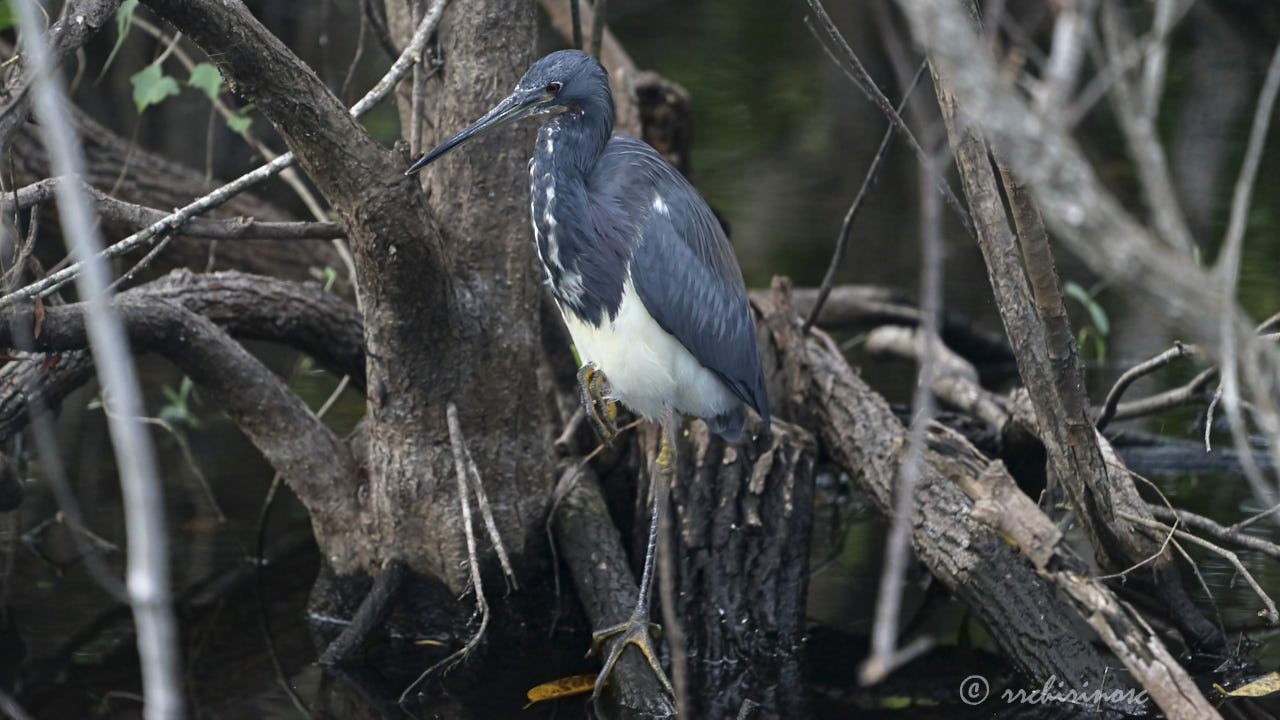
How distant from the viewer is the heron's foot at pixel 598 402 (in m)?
3.48

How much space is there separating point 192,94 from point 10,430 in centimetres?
608

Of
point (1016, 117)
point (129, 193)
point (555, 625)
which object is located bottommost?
point (555, 625)

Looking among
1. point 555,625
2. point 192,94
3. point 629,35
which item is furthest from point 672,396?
point 629,35

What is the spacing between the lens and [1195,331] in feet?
4.25

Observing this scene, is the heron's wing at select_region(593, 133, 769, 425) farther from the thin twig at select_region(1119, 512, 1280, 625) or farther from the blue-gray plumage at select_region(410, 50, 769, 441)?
the thin twig at select_region(1119, 512, 1280, 625)

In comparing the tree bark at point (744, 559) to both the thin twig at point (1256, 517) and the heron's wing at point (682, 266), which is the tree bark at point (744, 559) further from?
the thin twig at point (1256, 517)

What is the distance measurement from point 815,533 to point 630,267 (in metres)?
1.58

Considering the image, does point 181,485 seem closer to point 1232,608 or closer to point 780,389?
point 780,389

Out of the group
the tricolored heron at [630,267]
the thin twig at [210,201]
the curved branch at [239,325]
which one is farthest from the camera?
the curved branch at [239,325]

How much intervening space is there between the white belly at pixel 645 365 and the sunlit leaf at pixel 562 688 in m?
0.72

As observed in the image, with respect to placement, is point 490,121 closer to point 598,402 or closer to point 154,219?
point 154,219

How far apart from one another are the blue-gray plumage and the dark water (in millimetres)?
871

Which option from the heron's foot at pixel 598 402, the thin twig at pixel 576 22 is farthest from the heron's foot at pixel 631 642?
the thin twig at pixel 576 22

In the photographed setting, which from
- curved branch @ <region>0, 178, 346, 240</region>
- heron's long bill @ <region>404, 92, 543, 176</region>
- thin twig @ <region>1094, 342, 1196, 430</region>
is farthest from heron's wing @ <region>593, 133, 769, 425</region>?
thin twig @ <region>1094, 342, 1196, 430</region>
